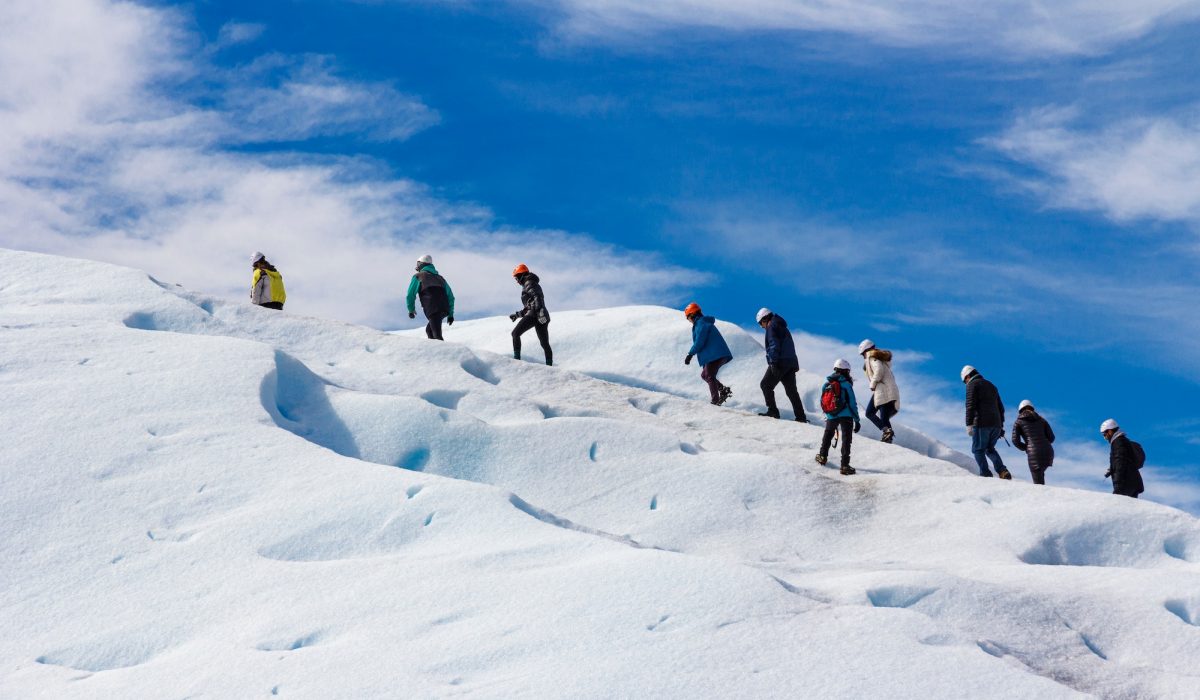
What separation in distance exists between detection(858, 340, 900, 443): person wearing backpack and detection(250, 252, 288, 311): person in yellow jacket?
9.91m

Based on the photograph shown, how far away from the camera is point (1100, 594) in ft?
30.9

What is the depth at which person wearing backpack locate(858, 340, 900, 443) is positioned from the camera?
17.1 metres

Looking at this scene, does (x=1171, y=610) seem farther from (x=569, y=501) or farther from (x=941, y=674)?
(x=569, y=501)

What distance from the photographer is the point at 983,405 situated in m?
15.7

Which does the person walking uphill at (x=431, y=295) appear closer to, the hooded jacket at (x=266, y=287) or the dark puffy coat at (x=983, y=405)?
the hooded jacket at (x=266, y=287)

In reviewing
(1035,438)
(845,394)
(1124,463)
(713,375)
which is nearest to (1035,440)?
(1035,438)

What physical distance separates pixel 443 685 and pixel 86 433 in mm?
5865

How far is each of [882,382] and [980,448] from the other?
6.35ft

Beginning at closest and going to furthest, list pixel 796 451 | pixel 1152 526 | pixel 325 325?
pixel 1152 526 → pixel 796 451 → pixel 325 325

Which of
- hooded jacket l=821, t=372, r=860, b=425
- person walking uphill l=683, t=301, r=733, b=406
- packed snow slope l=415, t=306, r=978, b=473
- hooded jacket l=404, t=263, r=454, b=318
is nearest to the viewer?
hooded jacket l=821, t=372, r=860, b=425

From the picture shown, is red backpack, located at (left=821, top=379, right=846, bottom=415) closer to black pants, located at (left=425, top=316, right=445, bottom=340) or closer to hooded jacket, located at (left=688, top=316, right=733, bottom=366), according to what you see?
hooded jacket, located at (left=688, top=316, right=733, bottom=366)

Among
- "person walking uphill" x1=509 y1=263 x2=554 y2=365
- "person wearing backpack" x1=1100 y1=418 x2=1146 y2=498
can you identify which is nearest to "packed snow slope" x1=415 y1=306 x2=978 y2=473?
"person walking uphill" x1=509 y1=263 x2=554 y2=365

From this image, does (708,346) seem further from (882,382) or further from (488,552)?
(488,552)

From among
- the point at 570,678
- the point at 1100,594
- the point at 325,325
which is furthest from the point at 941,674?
the point at 325,325
